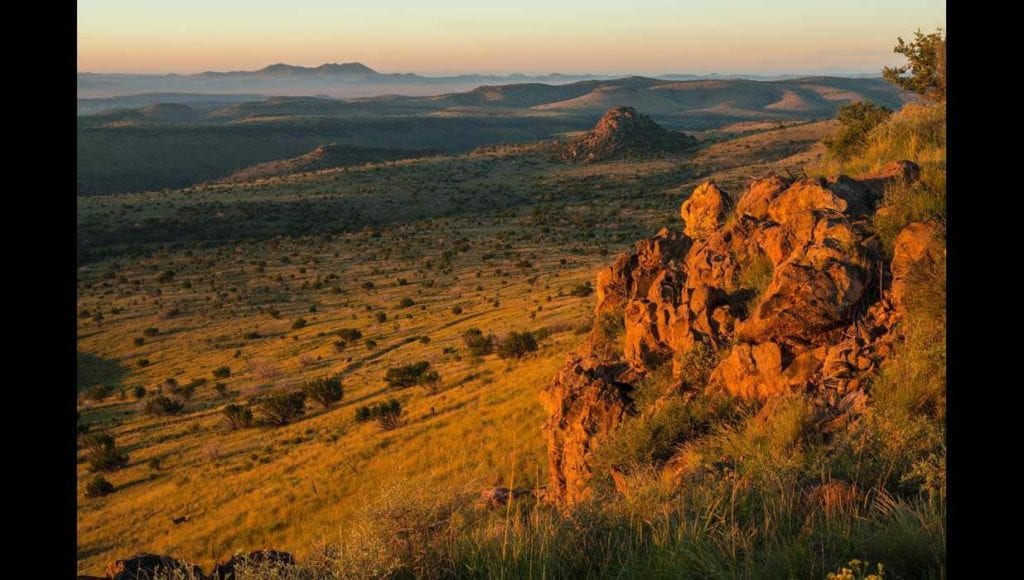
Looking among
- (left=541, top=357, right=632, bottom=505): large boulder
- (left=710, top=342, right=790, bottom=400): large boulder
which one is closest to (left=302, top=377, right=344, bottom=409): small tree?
(left=541, top=357, right=632, bottom=505): large boulder

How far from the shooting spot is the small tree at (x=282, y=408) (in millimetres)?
24906

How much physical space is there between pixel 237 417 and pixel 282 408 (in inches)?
58.5

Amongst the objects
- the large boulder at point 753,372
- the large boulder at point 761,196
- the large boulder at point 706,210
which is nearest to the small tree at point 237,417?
the large boulder at point 706,210

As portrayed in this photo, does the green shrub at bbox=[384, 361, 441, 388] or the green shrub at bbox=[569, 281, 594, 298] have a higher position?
the green shrub at bbox=[569, 281, 594, 298]

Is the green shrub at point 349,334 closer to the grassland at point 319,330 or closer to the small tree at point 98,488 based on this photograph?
the grassland at point 319,330

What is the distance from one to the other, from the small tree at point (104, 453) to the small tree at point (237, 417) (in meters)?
3.20

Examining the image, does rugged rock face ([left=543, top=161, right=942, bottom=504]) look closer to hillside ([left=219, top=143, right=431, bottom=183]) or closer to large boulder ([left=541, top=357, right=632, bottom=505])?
large boulder ([left=541, top=357, right=632, bottom=505])

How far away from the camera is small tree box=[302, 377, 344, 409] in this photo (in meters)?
25.9

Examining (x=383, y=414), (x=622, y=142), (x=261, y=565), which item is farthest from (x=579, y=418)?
(x=622, y=142)

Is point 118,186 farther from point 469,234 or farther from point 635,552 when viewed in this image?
point 635,552

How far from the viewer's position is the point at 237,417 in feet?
81.8

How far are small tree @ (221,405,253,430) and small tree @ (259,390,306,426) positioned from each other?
54cm
